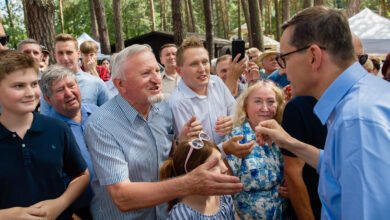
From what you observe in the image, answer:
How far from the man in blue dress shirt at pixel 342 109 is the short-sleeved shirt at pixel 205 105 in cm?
154

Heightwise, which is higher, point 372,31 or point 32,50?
point 32,50

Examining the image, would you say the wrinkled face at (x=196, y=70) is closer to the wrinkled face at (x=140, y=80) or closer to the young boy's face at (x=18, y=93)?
the wrinkled face at (x=140, y=80)

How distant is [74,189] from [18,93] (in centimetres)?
73

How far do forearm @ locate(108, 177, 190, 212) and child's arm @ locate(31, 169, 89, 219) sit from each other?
A: 1.22 ft

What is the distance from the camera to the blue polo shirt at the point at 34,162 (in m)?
2.26

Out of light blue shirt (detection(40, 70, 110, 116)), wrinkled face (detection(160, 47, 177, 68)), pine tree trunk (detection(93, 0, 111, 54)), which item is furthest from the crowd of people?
pine tree trunk (detection(93, 0, 111, 54))

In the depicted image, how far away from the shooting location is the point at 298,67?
6.06 feet

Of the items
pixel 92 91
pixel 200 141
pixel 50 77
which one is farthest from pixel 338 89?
pixel 92 91

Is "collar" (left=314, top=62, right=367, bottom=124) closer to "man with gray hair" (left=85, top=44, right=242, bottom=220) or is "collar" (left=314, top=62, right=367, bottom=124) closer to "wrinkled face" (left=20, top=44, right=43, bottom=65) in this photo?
"man with gray hair" (left=85, top=44, right=242, bottom=220)

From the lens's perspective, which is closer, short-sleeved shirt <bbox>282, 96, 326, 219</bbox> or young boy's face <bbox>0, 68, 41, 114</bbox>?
young boy's face <bbox>0, 68, 41, 114</bbox>

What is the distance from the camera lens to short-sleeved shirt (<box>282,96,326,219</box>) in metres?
2.68

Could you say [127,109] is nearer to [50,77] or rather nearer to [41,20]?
[50,77]

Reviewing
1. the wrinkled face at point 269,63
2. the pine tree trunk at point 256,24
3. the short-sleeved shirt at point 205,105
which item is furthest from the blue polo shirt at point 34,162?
the pine tree trunk at point 256,24

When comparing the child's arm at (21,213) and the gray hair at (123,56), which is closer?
the child's arm at (21,213)
